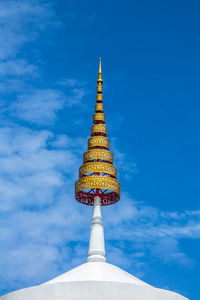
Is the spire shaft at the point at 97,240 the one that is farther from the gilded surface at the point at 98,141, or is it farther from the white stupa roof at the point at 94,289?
the gilded surface at the point at 98,141

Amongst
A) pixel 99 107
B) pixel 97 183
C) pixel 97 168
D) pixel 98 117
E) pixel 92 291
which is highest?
pixel 99 107

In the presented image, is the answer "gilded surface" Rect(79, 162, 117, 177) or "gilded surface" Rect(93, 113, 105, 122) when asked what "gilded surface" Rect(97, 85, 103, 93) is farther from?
"gilded surface" Rect(79, 162, 117, 177)

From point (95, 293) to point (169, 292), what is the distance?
190 inches

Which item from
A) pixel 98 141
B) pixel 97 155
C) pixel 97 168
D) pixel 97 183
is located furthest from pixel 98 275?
pixel 98 141

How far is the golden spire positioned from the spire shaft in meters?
2.02

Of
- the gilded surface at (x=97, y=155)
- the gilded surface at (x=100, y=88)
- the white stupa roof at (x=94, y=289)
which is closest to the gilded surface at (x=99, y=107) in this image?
the gilded surface at (x=100, y=88)

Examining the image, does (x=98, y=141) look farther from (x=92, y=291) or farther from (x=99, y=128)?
(x=92, y=291)

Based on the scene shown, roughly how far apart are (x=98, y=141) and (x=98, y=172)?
8.70 ft

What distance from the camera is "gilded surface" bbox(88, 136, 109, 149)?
4834 centimetres

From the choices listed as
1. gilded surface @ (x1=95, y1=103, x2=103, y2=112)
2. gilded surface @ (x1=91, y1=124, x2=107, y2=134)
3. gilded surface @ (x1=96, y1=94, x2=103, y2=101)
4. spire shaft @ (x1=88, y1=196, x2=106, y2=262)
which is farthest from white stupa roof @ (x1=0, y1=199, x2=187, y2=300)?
gilded surface @ (x1=96, y1=94, x2=103, y2=101)

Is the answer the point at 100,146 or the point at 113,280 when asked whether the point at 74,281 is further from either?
the point at 100,146

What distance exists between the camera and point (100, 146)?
1909 inches

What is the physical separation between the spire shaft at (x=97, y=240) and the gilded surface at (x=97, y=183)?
1.74 meters

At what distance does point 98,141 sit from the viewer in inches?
1905
